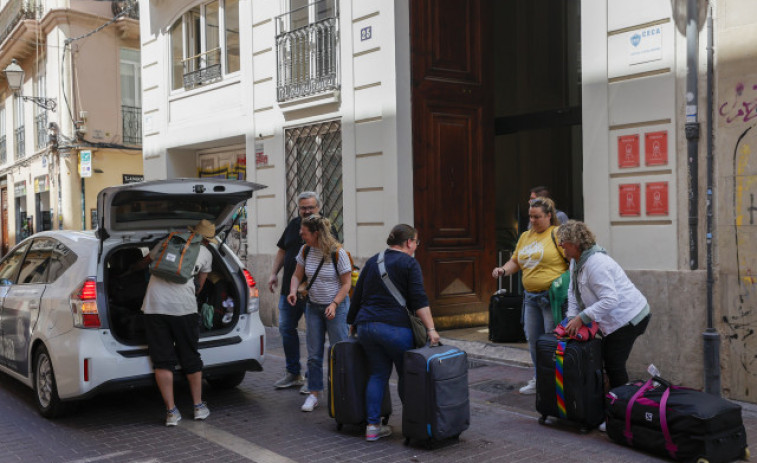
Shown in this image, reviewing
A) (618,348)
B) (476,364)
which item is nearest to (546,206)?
(618,348)

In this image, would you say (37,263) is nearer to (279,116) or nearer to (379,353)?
(379,353)

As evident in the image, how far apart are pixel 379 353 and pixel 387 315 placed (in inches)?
12.0

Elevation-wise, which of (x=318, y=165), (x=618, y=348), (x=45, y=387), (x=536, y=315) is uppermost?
(x=318, y=165)

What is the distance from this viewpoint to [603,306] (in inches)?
198

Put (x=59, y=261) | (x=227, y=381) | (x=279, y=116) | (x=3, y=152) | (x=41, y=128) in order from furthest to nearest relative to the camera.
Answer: (x=3, y=152) < (x=41, y=128) < (x=279, y=116) < (x=227, y=381) < (x=59, y=261)

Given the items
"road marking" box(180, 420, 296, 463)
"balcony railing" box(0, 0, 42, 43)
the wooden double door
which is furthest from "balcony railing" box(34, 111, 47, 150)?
"road marking" box(180, 420, 296, 463)

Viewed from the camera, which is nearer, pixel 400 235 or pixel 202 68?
pixel 400 235

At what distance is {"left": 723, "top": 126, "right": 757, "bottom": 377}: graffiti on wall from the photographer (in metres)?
5.87

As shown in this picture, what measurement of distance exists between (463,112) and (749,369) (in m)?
4.92

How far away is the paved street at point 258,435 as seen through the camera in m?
4.93

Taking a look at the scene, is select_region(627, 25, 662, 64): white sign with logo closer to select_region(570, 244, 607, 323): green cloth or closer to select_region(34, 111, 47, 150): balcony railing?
select_region(570, 244, 607, 323): green cloth

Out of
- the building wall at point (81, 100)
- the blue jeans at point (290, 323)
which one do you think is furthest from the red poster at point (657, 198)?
the building wall at point (81, 100)

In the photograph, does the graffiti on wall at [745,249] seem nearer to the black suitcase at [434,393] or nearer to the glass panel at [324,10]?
the black suitcase at [434,393]

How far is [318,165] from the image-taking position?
34.6ft
